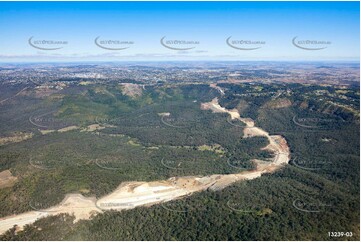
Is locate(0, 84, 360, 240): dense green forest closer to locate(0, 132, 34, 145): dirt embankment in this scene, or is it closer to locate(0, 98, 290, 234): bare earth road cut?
locate(0, 98, 290, 234): bare earth road cut

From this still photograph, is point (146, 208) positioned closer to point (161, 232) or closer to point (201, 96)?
point (161, 232)

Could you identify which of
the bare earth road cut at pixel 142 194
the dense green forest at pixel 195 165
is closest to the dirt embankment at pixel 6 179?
the dense green forest at pixel 195 165

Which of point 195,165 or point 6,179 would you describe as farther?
point 195,165

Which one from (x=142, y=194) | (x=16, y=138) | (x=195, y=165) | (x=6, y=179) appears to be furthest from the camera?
(x=16, y=138)

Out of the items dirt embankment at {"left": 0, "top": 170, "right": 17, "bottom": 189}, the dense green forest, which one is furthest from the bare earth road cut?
dirt embankment at {"left": 0, "top": 170, "right": 17, "bottom": 189}

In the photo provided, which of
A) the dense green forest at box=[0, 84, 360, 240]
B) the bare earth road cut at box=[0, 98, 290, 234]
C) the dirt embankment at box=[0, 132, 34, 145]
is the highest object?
the dense green forest at box=[0, 84, 360, 240]

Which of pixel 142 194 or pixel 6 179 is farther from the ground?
pixel 6 179

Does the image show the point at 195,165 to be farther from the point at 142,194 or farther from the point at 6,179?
the point at 6,179

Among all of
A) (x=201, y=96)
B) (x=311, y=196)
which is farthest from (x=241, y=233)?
(x=201, y=96)

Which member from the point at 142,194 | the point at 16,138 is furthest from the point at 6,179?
the point at 16,138
